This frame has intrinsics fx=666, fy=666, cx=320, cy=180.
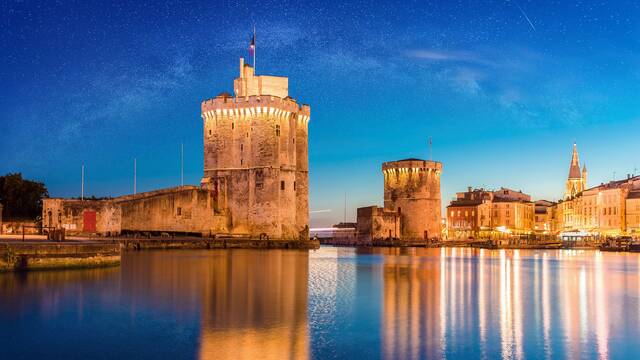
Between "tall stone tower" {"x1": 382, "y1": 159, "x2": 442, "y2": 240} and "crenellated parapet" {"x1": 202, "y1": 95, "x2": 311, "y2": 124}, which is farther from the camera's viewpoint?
"tall stone tower" {"x1": 382, "y1": 159, "x2": 442, "y2": 240}

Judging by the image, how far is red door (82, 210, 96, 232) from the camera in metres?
37.2

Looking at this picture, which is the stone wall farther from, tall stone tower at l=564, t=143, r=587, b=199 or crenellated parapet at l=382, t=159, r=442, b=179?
tall stone tower at l=564, t=143, r=587, b=199

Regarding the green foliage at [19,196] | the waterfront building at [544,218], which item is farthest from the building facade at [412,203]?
the waterfront building at [544,218]

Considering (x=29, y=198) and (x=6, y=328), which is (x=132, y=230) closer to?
(x=29, y=198)

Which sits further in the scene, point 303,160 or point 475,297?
point 303,160

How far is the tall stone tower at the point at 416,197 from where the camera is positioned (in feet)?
225

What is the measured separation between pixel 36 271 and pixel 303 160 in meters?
31.3

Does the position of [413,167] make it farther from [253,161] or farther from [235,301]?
[235,301]

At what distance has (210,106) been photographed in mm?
46188

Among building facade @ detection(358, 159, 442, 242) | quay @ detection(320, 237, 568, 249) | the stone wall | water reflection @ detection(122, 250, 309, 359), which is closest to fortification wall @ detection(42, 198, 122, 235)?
water reflection @ detection(122, 250, 309, 359)

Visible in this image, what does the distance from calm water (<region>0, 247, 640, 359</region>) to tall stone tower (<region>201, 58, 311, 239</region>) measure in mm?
24675

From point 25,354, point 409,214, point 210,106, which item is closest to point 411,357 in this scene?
point 25,354

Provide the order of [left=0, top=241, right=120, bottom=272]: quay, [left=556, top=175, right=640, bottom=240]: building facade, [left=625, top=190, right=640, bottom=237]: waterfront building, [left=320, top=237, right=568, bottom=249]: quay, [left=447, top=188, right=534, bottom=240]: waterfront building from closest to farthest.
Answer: [left=0, top=241, right=120, bottom=272]: quay < [left=320, top=237, right=568, bottom=249]: quay < [left=625, top=190, right=640, bottom=237]: waterfront building < [left=556, top=175, right=640, bottom=240]: building facade < [left=447, top=188, right=534, bottom=240]: waterfront building

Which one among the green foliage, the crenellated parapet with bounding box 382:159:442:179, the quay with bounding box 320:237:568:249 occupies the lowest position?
the quay with bounding box 320:237:568:249
